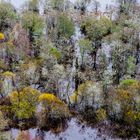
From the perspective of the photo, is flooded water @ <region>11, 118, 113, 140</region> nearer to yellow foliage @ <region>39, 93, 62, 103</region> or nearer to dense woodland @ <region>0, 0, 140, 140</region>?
dense woodland @ <region>0, 0, 140, 140</region>

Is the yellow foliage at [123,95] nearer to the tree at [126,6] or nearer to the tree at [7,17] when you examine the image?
the tree at [7,17]

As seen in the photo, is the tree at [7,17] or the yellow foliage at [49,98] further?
the tree at [7,17]

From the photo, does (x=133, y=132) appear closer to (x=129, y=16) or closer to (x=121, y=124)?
(x=121, y=124)

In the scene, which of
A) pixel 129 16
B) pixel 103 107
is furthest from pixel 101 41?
pixel 103 107

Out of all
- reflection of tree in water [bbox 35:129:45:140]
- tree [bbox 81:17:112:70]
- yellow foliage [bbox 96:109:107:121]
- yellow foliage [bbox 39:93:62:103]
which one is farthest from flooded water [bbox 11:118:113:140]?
→ tree [bbox 81:17:112:70]

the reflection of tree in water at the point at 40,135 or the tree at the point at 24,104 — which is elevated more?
the tree at the point at 24,104

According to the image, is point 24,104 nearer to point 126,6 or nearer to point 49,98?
point 49,98

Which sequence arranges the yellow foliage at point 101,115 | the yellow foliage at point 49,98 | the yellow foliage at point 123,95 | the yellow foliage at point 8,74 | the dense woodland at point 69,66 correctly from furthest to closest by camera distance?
the yellow foliage at point 8,74 → the yellow foliage at point 101,115 → the dense woodland at point 69,66 → the yellow foliage at point 49,98 → the yellow foliage at point 123,95

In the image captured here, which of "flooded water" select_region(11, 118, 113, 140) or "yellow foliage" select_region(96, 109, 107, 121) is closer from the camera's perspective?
"flooded water" select_region(11, 118, 113, 140)

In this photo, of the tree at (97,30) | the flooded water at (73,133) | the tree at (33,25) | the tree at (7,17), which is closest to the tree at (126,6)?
the tree at (97,30)
